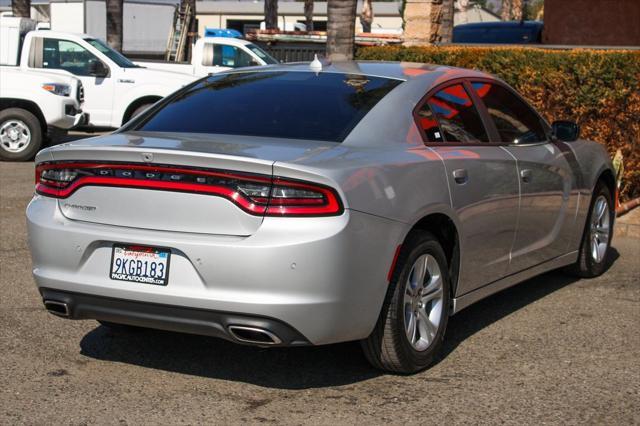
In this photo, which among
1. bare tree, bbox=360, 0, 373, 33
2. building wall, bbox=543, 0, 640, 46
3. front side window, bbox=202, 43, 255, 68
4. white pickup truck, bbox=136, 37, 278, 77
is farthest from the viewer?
bare tree, bbox=360, 0, 373, 33

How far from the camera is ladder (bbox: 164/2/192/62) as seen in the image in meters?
40.4

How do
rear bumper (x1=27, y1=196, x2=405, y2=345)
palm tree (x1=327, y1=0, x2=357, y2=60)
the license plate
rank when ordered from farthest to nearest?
palm tree (x1=327, y1=0, x2=357, y2=60)
the license plate
rear bumper (x1=27, y1=196, x2=405, y2=345)

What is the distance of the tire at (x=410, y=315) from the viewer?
18.1 feet

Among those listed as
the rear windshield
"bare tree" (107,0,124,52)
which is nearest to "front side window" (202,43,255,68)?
"bare tree" (107,0,124,52)

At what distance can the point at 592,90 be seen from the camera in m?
11.8

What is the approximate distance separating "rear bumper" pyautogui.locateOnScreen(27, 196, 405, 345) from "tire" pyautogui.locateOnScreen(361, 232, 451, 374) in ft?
0.58

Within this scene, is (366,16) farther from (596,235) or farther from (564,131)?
(564,131)

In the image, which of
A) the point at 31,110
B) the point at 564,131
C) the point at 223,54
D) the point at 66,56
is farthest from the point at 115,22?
the point at 564,131

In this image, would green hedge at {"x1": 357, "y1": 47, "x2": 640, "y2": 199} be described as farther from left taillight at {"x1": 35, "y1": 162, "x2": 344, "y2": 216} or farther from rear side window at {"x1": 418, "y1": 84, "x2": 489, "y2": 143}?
left taillight at {"x1": 35, "y1": 162, "x2": 344, "y2": 216}

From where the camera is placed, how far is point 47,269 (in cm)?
549

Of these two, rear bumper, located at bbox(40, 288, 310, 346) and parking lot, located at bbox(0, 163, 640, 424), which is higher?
rear bumper, located at bbox(40, 288, 310, 346)

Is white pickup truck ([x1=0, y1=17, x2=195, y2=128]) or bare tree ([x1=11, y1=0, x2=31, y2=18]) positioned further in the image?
bare tree ([x1=11, y1=0, x2=31, y2=18])

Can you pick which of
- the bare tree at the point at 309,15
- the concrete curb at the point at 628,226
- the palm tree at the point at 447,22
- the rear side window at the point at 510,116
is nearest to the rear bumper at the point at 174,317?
the rear side window at the point at 510,116

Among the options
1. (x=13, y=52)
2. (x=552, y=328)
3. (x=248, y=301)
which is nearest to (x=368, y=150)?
(x=248, y=301)
